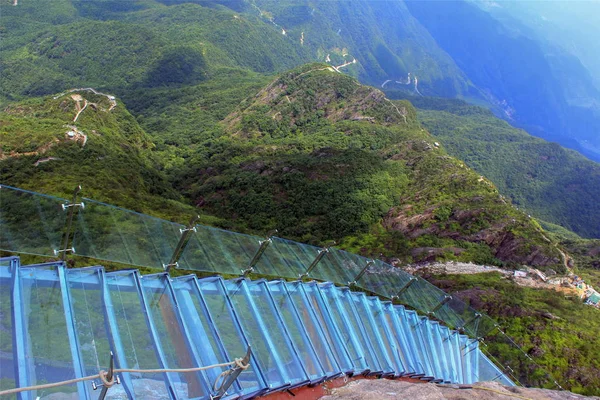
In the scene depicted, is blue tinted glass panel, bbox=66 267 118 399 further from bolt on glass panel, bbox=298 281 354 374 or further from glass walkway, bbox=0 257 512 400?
bolt on glass panel, bbox=298 281 354 374

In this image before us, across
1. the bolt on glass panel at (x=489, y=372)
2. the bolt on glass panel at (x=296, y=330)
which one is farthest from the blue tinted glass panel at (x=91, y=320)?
the bolt on glass panel at (x=489, y=372)

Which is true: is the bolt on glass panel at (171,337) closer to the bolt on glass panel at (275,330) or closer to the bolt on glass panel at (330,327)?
the bolt on glass panel at (275,330)

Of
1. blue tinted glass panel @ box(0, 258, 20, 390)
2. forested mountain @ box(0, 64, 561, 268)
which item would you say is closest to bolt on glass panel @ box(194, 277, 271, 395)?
blue tinted glass panel @ box(0, 258, 20, 390)

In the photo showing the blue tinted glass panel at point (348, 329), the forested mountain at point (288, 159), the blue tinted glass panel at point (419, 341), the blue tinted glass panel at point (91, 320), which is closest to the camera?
the blue tinted glass panel at point (91, 320)

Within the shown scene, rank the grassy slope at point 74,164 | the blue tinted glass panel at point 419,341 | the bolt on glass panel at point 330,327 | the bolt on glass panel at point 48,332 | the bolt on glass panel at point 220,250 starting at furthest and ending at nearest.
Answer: the grassy slope at point 74,164
the blue tinted glass panel at point 419,341
the bolt on glass panel at point 220,250
the bolt on glass panel at point 330,327
the bolt on glass panel at point 48,332

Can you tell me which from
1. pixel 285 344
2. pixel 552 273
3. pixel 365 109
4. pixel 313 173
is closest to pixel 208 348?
pixel 285 344

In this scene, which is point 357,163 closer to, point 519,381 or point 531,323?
point 531,323
